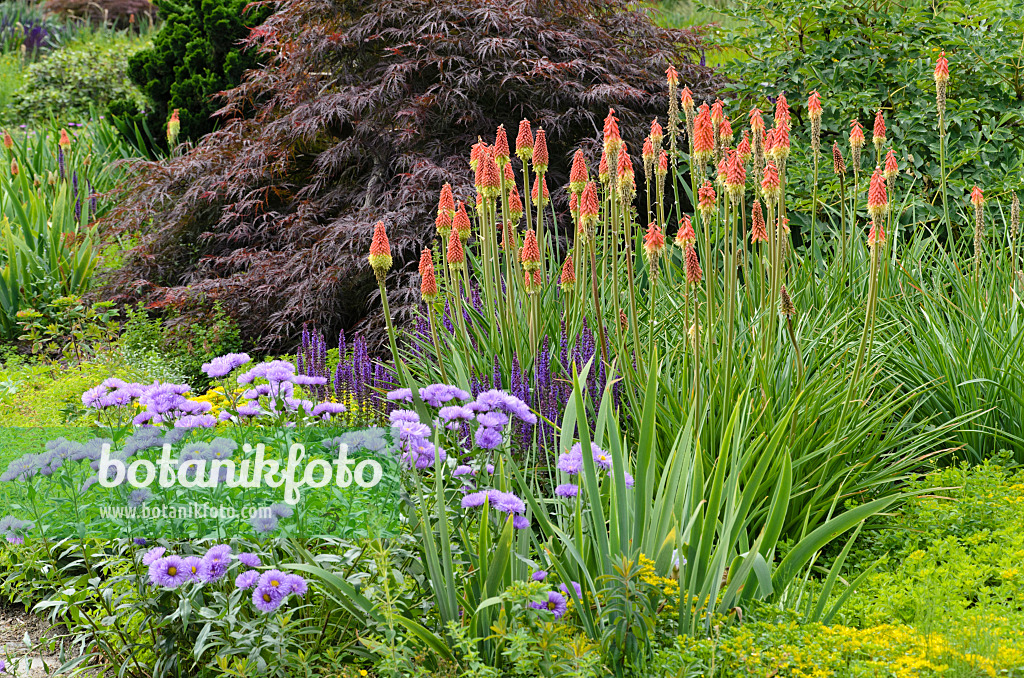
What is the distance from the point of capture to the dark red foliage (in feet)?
18.7

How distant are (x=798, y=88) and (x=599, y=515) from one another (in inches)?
181

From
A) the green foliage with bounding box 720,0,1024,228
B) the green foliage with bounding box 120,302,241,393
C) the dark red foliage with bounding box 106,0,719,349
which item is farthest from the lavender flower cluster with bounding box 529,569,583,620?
the green foliage with bounding box 120,302,241,393

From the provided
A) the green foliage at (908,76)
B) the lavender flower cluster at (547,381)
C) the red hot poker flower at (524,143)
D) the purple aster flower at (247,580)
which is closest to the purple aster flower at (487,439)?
the lavender flower cluster at (547,381)

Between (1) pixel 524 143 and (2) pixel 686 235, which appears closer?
(2) pixel 686 235

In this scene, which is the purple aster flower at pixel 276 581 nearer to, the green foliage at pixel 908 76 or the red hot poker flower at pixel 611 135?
the red hot poker flower at pixel 611 135

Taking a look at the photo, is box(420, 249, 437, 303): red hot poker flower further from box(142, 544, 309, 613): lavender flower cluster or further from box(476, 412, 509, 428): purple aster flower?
box(142, 544, 309, 613): lavender flower cluster

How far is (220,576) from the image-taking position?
7.25 ft

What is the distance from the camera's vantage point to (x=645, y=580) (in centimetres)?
222

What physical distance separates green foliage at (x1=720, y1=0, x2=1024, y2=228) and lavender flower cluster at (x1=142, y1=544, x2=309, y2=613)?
456 cm

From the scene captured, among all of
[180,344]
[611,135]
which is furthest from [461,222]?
[180,344]

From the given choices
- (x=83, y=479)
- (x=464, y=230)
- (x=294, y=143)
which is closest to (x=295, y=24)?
(x=294, y=143)

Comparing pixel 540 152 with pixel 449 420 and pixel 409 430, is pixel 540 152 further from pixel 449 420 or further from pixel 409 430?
pixel 409 430

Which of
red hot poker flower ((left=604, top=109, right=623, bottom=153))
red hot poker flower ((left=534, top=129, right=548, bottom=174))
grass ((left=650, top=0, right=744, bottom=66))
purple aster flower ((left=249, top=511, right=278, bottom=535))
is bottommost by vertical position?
purple aster flower ((left=249, top=511, right=278, bottom=535))

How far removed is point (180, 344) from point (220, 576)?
14.3 ft
